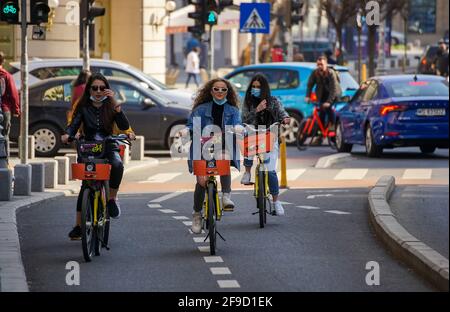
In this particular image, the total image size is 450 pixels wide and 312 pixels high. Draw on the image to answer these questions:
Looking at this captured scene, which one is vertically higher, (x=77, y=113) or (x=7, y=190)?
(x=77, y=113)

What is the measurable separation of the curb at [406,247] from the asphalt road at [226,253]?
0.10 metres

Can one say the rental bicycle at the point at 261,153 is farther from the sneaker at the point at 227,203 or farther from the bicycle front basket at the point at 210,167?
the bicycle front basket at the point at 210,167

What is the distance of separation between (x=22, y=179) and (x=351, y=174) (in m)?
6.27

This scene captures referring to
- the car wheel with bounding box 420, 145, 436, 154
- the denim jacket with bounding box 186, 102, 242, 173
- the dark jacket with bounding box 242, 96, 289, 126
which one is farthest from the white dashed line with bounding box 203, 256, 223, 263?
the car wheel with bounding box 420, 145, 436, 154

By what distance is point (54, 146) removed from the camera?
27203 mm

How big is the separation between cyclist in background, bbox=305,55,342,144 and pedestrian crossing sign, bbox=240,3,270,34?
4.97 meters

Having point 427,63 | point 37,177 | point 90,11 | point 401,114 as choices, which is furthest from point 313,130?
point 427,63

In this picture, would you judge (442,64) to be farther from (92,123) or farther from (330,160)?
(92,123)

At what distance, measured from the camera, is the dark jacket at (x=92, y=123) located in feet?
44.3

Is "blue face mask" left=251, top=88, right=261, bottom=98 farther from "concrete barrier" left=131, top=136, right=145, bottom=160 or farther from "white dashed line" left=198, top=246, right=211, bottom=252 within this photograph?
"concrete barrier" left=131, top=136, right=145, bottom=160

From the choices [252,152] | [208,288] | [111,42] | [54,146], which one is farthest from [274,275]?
[111,42]

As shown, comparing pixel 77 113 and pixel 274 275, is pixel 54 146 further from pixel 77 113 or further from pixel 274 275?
pixel 274 275

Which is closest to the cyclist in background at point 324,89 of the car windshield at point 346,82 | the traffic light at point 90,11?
the car windshield at point 346,82

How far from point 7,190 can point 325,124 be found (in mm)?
11692
